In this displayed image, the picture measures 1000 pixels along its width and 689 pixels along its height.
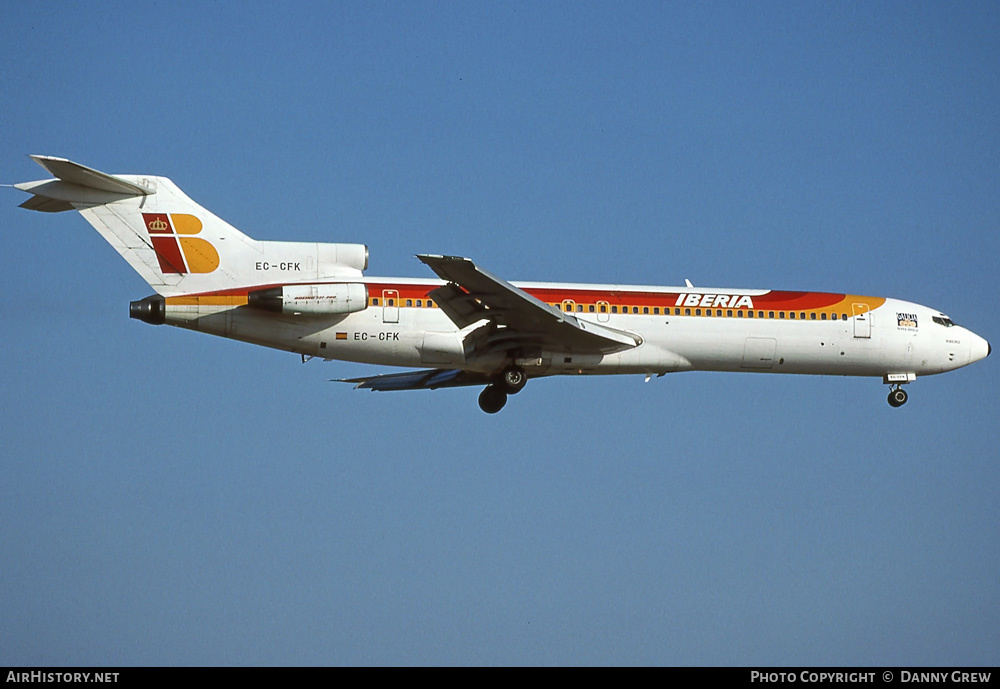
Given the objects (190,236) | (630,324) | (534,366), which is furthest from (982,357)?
(190,236)

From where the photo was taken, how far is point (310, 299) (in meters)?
29.8

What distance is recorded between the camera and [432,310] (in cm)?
3108

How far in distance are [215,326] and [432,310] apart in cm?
544

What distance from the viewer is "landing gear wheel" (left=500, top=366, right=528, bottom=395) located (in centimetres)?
3189

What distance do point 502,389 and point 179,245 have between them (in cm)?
917

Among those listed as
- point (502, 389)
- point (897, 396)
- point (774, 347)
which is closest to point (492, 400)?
point (502, 389)

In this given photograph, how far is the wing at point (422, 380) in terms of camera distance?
113 feet

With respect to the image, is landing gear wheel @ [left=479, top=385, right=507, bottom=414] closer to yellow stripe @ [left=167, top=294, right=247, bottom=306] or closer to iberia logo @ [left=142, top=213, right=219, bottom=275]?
yellow stripe @ [left=167, top=294, right=247, bottom=306]

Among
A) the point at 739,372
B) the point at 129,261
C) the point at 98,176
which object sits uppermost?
the point at 98,176

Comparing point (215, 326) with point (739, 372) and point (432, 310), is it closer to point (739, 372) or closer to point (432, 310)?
point (432, 310)

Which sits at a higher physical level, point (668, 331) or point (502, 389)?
point (668, 331)

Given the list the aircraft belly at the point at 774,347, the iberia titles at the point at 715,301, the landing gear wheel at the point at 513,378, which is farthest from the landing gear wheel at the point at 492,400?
the iberia titles at the point at 715,301

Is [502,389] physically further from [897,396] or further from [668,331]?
[897,396]
